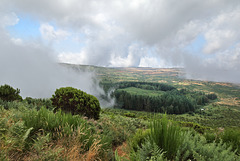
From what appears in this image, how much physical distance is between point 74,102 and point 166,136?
24.3 feet

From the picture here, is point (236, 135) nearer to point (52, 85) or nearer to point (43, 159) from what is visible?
point (43, 159)

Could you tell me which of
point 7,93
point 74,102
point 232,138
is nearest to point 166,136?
point 232,138

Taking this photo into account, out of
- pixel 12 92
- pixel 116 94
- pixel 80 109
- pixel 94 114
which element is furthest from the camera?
pixel 116 94

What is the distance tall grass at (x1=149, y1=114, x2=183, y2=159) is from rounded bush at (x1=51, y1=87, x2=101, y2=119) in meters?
6.81

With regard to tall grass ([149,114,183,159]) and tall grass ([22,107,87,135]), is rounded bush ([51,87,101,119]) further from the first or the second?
tall grass ([149,114,183,159])

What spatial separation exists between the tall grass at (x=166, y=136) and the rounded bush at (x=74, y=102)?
6811mm

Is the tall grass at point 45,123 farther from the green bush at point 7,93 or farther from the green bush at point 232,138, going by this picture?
the green bush at point 7,93

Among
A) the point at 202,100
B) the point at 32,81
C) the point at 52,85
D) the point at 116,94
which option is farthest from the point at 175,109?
the point at 32,81

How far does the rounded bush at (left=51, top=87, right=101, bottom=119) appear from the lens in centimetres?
848

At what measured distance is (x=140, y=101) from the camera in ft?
413

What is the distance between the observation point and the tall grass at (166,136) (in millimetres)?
2201

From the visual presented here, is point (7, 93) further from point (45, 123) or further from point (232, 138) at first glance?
point (232, 138)

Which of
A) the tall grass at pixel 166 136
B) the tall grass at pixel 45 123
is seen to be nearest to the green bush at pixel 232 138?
the tall grass at pixel 166 136

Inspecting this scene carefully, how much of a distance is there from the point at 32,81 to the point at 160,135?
193m
